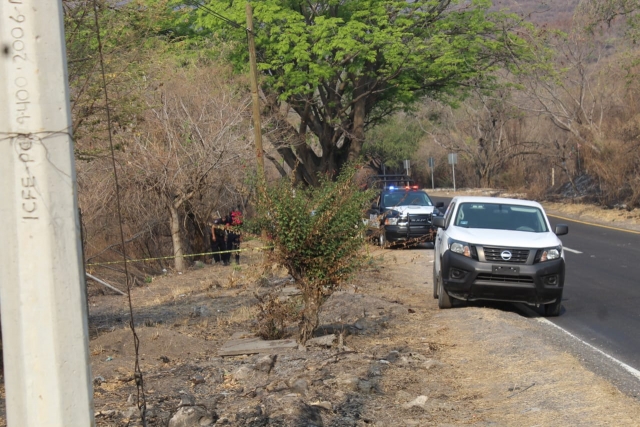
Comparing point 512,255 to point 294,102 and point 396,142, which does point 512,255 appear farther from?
point 396,142

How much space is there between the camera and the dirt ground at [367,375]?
6676 millimetres

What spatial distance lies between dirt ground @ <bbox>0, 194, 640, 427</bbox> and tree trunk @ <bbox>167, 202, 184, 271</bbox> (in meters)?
9.07

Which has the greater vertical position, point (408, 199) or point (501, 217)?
point (501, 217)

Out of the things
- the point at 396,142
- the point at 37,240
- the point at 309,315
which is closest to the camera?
the point at 37,240

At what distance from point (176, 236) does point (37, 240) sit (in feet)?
64.5

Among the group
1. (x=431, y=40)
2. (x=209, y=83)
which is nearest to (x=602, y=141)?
(x=431, y=40)

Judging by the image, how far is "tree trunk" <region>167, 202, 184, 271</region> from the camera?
2223cm

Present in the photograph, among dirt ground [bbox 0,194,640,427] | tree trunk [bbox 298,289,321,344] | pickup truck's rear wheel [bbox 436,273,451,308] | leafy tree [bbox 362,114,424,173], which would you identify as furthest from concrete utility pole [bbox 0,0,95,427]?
leafy tree [bbox 362,114,424,173]

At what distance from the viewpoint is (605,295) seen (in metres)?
14.1

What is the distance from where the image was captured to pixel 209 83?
2430cm

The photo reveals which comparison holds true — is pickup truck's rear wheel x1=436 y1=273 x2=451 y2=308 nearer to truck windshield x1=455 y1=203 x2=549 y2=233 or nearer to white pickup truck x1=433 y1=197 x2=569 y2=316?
white pickup truck x1=433 y1=197 x2=569 y2=316

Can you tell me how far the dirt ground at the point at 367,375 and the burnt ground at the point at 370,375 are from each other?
0.02 meters

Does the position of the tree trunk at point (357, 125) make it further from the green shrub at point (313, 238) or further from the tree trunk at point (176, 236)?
the green shrub at point (313, 238)

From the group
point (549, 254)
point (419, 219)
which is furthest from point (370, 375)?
point (419, 219)
